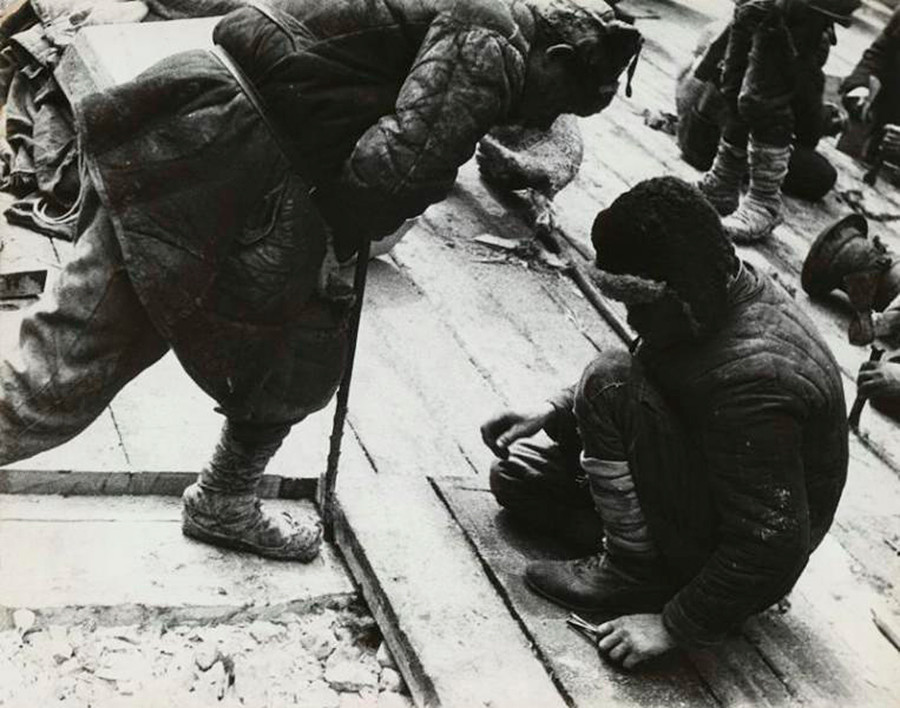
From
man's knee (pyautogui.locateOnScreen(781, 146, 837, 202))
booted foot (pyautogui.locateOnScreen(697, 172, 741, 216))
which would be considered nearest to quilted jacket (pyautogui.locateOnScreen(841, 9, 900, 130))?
man's knee (pyautogui.locateOnScreen(781, 146, 837, 202))

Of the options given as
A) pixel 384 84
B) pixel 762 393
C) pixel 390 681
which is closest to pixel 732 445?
pixel 762 393

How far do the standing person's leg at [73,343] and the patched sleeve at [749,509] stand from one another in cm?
167

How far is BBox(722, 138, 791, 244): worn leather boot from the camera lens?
796 centimetres

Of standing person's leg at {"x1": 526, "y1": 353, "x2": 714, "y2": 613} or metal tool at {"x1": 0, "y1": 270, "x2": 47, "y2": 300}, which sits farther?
metal tool at {"x1": 0, "y1": 270, "x2": 47, "y2": 300}

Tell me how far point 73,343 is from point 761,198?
5.24 metres

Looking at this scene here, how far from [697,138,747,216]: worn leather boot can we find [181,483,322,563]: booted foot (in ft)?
15.1

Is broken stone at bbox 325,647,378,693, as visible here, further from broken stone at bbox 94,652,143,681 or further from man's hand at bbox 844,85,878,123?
man's hand at bbox 844,85,878,123

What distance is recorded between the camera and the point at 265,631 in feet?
13.6

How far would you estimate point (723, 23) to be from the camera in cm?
880

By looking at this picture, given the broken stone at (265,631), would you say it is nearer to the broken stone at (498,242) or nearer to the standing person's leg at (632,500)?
the standing person's leg at (632,500)

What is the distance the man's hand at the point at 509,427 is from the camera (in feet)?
15.2

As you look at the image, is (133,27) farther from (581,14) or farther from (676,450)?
(676,450)

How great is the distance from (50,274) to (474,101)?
2.92 meters

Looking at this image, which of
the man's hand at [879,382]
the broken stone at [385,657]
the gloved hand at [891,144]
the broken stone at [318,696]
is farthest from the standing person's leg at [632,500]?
the gloved hand at [891,144]
